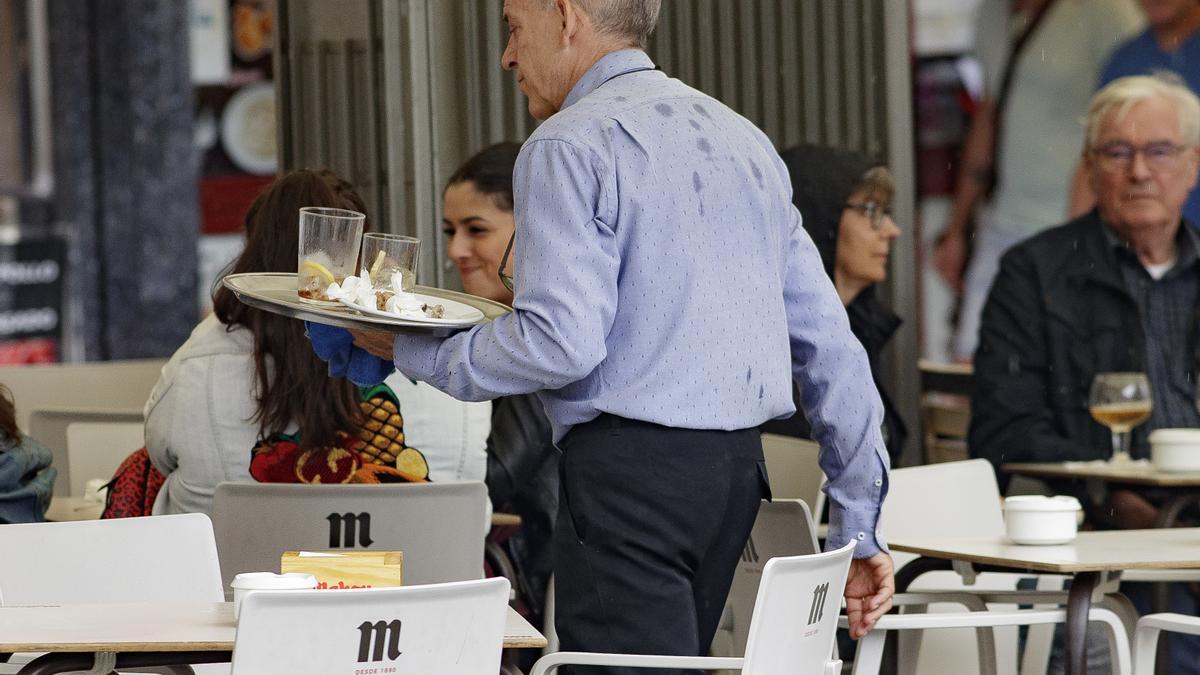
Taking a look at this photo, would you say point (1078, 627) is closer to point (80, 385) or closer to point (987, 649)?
point (987, 649)

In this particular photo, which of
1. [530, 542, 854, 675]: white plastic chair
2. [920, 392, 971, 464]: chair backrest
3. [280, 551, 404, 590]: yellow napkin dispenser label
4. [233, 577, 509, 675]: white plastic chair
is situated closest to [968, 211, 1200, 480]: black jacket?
[920, 392, 971, 464]: chair backrest

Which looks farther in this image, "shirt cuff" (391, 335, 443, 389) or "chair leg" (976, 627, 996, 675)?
"chair leg" (976, 627, 996, 675)

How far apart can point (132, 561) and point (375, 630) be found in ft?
3.03

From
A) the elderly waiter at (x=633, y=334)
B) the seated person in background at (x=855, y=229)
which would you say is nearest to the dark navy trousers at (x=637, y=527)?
the elderly waiter at (x=633, y=334)

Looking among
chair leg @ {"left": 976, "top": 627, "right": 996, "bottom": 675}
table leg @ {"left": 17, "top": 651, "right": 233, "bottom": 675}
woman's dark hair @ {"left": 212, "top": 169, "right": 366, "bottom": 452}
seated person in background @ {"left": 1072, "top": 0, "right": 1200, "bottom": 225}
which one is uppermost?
seated person in background @ {"left": 1072, "top": 0, "right": 1200, "bottom": 225}

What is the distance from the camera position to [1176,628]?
2.63 metres

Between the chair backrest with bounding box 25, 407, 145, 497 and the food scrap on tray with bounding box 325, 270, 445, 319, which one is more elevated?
the food scrap on tray with bounding box 325, 270, 445, 319

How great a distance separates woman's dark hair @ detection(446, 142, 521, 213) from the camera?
12.4 ft

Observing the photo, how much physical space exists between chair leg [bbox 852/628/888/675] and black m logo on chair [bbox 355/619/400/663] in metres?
1.01

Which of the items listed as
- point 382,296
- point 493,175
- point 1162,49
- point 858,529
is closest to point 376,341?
point 382,296

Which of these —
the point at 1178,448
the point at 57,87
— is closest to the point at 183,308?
the point at 57,87

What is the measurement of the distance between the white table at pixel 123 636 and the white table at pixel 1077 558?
3.31 ft

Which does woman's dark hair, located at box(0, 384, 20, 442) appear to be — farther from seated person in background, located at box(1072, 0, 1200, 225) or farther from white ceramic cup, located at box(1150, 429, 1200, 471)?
seated person in background, located at box(1072, 0, 1200, 225)

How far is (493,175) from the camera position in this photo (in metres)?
3.78
